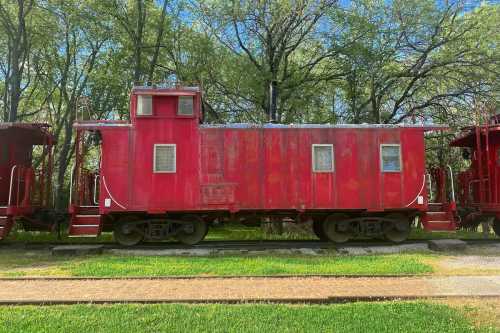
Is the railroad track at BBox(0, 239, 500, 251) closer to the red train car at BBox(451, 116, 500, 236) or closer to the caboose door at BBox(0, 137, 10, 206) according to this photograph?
the red train car at BBox(451, 116, 500, 236)

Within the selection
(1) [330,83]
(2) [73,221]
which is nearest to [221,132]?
(2) [73,221]

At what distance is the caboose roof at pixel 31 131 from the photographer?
13.5 meters

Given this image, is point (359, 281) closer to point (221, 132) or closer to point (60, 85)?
point (221, 132)

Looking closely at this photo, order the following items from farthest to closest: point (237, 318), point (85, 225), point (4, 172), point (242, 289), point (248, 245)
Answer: point (4, 172) → point (248, 245) → point (85, 225) → point (242, 289) → point (237, 318)

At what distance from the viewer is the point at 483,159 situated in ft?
48.9

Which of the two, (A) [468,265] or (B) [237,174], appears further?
(B) [237,174]

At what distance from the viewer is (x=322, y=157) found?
13.0 meters

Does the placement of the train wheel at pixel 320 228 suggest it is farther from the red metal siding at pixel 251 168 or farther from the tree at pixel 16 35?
the tree at pixel 16 35

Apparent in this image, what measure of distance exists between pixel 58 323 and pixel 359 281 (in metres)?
5.05

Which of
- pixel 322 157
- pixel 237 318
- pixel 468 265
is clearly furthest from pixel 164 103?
pixel 468 265

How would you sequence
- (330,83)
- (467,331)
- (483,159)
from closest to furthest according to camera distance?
(467,331) < (483,159) < (330,83)

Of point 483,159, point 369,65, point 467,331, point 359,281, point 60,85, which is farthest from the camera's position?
point 60,85

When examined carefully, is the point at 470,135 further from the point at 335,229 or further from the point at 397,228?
the point at 335,229

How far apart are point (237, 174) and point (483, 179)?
8.37 m
